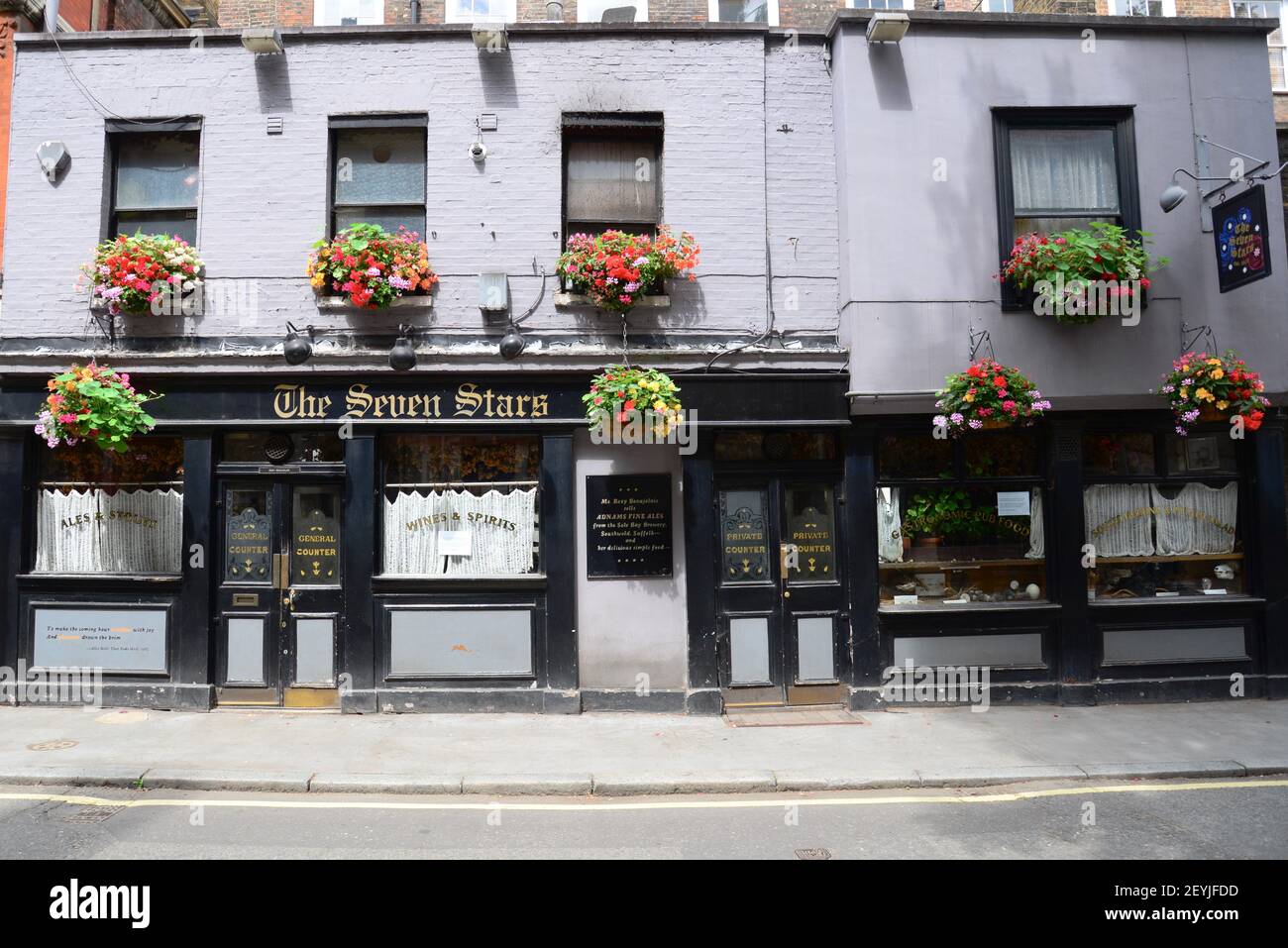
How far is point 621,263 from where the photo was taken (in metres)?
8.84

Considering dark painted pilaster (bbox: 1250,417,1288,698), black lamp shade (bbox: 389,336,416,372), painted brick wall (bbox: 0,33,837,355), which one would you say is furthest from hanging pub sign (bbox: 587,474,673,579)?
dark painted pilaster (bbox: 1250,417,1288,698)

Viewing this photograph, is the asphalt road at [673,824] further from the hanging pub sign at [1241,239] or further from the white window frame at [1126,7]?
the white window frame at [1126,7]

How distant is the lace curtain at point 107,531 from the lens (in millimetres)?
9406

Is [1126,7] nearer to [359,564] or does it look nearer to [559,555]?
[559,555]

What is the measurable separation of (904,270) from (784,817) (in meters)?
6.27

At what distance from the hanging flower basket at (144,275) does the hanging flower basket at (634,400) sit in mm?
4949

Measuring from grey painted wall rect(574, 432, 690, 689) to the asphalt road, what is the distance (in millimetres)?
2531

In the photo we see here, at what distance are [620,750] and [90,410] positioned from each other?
21.7 feet

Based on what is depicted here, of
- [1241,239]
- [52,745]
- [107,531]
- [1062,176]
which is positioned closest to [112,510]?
[107,531]

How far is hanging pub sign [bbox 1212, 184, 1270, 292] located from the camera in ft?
28.0

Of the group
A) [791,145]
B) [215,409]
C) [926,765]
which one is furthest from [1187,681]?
[215,409]

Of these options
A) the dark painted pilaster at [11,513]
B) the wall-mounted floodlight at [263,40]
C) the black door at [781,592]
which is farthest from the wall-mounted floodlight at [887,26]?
the dark painted pilaster at [11,513]

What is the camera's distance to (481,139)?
9.47m
